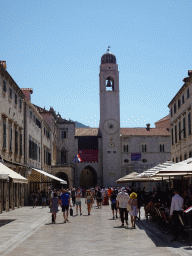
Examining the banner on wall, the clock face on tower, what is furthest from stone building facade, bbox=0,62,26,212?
the clock face on tower

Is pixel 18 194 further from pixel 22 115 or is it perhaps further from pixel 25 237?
pixel 25 237

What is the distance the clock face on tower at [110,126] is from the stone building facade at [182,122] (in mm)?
32316

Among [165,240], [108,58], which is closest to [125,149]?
[108,58]

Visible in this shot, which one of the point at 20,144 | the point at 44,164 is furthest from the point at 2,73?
the point at 44,164

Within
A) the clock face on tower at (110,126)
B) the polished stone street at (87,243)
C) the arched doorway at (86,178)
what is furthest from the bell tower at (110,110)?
the polished stone street at (87,243)

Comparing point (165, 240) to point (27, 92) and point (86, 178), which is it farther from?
point (86, 178)

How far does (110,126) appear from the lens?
7519 cm

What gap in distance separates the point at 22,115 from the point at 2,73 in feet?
28.6

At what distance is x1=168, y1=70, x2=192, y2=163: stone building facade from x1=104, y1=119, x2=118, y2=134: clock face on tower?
3232 cm

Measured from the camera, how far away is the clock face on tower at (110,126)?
246 feet

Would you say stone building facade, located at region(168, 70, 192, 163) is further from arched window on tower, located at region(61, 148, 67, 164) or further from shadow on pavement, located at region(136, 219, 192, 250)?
Result: arched window on tower, located at region(61, 148, 67, 164)

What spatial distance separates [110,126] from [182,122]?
3930 cm

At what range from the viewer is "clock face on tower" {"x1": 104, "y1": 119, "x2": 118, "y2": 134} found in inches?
2953

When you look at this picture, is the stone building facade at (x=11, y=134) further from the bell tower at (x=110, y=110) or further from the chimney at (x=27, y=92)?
the bell tower at (x=110, y=110)
